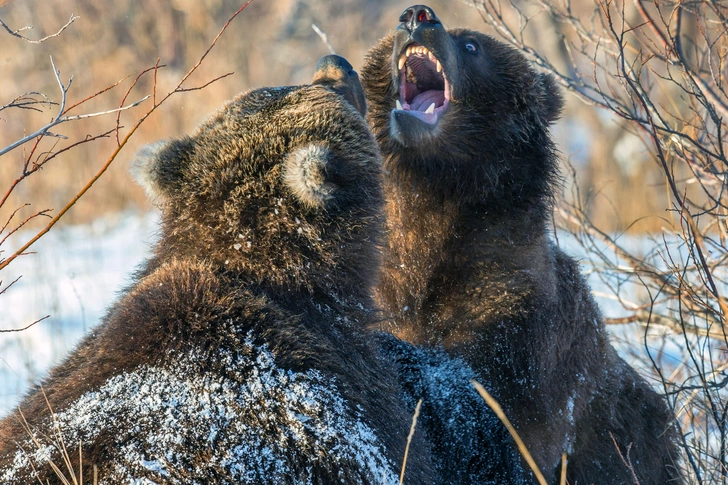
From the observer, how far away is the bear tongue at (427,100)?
14.4ft

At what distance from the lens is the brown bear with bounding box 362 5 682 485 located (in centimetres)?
378

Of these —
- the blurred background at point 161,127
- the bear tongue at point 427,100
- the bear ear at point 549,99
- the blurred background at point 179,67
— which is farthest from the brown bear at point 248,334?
the blurred background at point 179,67

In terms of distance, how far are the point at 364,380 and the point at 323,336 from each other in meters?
0.22

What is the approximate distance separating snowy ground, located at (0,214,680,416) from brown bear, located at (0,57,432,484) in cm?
216

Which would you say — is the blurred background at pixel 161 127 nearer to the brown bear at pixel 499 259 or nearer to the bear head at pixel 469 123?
the bear head at pixel 469 123

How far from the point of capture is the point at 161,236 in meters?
3.26

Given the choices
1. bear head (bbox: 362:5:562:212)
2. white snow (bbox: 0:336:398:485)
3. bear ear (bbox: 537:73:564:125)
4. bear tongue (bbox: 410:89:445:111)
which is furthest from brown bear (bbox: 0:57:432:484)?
→ bear ear (bbox: 537:73:564:125)

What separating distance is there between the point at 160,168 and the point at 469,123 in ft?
5.69

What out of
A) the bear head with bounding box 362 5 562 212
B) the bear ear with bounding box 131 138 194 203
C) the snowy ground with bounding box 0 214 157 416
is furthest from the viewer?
the snowy ground with bounding box 0 214 157 416

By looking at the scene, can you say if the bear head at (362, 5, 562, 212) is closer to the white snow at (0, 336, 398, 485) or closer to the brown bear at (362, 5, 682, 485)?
the brown bear at (362, 5, 682, 485)

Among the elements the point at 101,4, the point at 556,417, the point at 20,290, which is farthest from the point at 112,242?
the point at 556,417

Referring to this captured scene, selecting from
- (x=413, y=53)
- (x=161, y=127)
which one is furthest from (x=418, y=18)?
(x=161, y=127)

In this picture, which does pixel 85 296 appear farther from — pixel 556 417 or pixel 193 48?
pixel 193 48

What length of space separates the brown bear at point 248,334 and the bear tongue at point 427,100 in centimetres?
92
